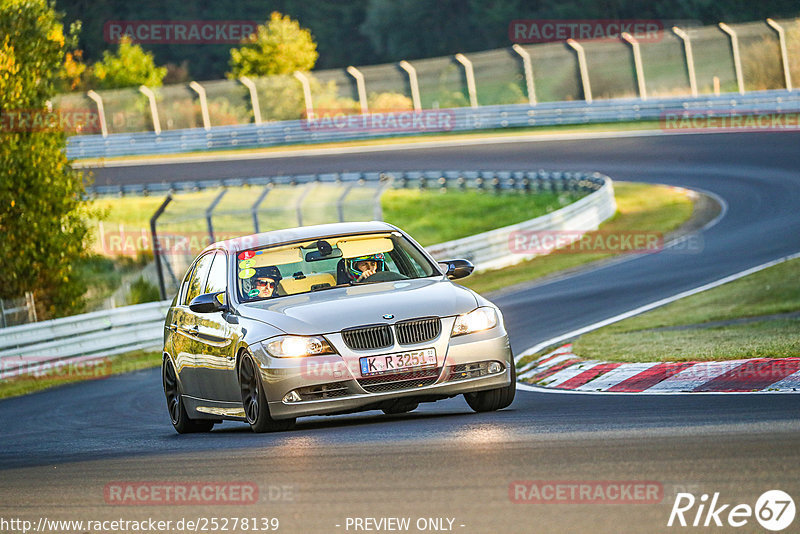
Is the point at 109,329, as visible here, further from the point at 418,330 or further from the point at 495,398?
the point at 418,330

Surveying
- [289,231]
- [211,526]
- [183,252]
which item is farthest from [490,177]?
[211,526]

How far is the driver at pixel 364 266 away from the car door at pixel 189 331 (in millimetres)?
1426

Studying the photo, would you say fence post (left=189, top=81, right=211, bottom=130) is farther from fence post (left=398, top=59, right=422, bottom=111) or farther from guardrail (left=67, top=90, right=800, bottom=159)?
fence post (left=398, top=59, right=422, bottom=111)

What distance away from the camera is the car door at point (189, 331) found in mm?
10719

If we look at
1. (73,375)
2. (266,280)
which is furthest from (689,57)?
(266,280)

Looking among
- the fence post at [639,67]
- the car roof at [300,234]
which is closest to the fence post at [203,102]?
the fence post at [639,67]

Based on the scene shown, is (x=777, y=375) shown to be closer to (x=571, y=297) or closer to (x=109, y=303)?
(x=571, y=297)

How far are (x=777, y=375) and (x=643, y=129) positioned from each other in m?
37.2

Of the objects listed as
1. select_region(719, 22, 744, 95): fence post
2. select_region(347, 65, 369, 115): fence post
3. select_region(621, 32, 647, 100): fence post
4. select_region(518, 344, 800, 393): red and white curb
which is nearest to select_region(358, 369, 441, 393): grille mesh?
select_region(518, 344, 800, 393): red and white curb

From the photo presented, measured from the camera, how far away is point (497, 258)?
27.9 meters

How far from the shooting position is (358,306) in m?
9.28

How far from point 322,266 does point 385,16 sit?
7735cm

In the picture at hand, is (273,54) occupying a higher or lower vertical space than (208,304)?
lower

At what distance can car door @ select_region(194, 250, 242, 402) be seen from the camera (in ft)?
32.3
